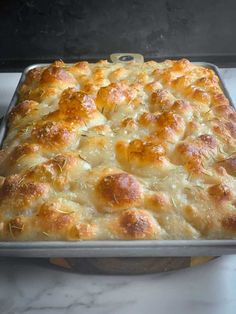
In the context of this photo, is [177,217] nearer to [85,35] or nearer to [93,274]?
[93,274]

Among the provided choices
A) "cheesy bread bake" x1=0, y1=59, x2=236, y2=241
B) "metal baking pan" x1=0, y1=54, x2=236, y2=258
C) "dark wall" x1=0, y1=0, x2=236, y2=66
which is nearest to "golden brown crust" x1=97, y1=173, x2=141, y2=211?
"cheesy bread bake" x1=0, y1=59, x2=236, y2=241

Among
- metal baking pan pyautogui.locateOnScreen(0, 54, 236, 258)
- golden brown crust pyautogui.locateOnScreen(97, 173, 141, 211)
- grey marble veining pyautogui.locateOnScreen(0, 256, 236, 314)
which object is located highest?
golden brown crust pyautogui.locateOnScreen(97, 173, 141, 211)

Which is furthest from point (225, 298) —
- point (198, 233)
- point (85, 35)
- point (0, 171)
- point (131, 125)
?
point (85, 35)

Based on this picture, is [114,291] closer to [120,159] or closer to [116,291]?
[116,291]

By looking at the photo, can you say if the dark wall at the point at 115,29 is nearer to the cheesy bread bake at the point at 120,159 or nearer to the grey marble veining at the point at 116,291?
the cheesy bread bake at the point at 120,159

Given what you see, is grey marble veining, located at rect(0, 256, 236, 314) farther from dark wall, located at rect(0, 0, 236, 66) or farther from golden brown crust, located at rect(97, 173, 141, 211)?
dark wall, located at rect(0, 0, 236, 66)

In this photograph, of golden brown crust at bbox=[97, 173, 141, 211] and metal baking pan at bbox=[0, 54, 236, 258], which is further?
golden brown crust at bbox=[97, 173, 141, 211]

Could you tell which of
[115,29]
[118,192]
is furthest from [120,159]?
[115,29]

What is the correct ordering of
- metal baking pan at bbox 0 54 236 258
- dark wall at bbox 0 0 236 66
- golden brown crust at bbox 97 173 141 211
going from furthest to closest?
1. dark wall at bbox 0 0 236 66
2. golden brown crust at bbox 97 173 141 211
3. metal baking pan at bbox 0 54 236 258
